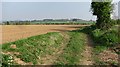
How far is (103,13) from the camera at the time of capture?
35938 millimetres

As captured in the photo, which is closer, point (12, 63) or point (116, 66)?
point (12, 63)

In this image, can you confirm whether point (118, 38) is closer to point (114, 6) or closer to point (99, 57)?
point (99, 57)

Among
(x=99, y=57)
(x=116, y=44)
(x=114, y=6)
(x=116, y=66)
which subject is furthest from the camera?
(x=114, y=6)

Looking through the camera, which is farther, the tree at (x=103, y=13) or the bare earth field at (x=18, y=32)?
the tree at (x=103, y=13)

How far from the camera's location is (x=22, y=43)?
1460cm

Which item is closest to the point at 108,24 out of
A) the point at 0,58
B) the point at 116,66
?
the point at 116,66

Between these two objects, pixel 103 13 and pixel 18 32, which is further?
pixel 18 32

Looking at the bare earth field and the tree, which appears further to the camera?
the tree

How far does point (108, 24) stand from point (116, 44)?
17.6 m

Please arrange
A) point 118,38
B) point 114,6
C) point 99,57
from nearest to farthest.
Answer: point 99,57 → point 118,38 → point 114,6

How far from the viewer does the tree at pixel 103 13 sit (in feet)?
117

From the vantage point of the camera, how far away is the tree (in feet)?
117

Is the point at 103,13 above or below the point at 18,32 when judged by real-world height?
above

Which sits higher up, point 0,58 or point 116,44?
point 0,58
